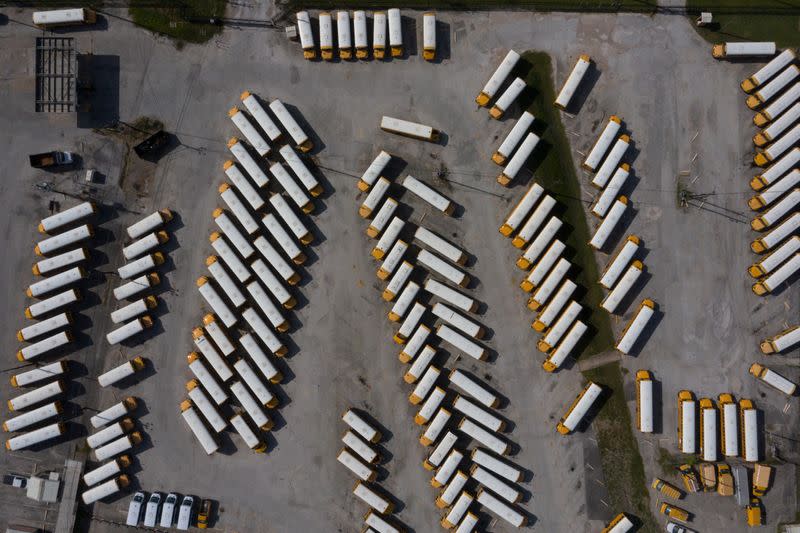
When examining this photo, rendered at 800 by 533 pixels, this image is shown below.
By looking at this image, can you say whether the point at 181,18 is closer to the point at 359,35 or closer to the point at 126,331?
the point at 359,35

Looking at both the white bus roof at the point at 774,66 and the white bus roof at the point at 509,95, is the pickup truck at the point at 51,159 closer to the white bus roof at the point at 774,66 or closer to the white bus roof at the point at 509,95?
the white bus roof at the point at 509,95

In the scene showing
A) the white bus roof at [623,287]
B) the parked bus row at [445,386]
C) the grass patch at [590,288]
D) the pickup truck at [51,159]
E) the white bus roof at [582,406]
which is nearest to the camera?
the white bus roof at [582,406]

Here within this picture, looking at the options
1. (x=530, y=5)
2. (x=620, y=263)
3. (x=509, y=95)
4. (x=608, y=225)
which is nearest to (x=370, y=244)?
(x=509, y=95)

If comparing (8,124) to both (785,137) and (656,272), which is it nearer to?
(656,272)

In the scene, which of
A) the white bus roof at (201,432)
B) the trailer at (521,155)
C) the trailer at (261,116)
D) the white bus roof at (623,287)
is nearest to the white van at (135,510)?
the white bus roof at (201,432)

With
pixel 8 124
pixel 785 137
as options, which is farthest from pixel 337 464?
pixel 785 137

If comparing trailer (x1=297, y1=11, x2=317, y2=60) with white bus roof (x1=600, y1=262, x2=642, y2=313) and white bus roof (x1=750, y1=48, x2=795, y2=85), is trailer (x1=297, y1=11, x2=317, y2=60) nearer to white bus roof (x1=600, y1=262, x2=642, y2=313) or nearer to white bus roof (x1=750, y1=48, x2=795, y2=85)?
white bus roof (x1=600, y1=262, x2=642, y2=313)
